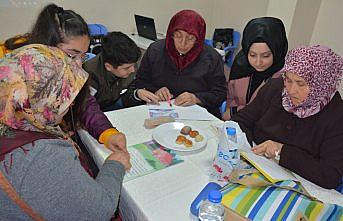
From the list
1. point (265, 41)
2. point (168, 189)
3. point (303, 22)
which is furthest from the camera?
point (303, 22)

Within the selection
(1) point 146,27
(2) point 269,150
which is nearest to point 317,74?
(2) point 269,150

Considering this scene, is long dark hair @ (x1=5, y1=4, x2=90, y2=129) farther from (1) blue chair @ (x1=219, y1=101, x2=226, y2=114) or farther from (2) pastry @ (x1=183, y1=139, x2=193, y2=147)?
(1) blue chair @ (x1=219, y1=101, x2=226, y2=114)

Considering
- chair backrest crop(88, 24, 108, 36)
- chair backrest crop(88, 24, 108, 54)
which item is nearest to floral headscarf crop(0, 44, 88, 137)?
chair backrest crop(88, 24, 108, 54)

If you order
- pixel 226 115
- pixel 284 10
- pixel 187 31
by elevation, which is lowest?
pixel 226 115

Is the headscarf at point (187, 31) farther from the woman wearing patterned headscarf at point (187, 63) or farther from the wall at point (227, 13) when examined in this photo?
the wall at point (227, 13)

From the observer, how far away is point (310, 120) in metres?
1.20

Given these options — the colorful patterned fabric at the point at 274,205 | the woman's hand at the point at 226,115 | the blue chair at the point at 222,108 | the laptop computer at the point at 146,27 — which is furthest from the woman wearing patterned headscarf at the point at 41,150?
the laptop computer at the point at 146,27

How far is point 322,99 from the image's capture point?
118 cm

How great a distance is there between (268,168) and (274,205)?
0.19 metres

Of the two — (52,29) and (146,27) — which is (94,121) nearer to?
(52,29)

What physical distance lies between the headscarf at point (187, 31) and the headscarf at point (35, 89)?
1.16 metres

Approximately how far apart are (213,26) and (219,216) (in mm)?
3899

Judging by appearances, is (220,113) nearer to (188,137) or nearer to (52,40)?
(188,137)

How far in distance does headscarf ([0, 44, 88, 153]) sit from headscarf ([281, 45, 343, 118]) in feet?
2.95
